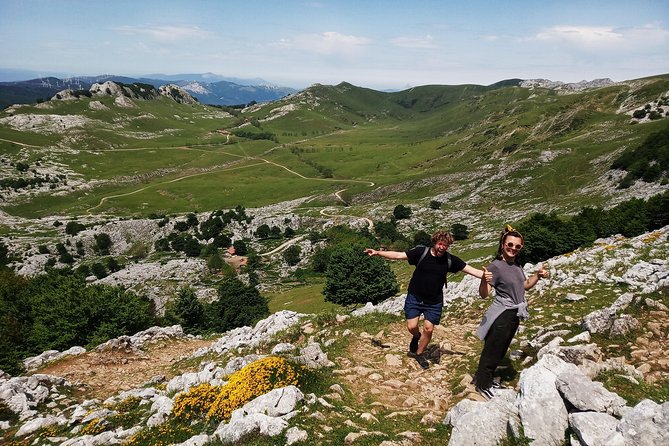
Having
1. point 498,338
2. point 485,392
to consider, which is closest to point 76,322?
point 485,392

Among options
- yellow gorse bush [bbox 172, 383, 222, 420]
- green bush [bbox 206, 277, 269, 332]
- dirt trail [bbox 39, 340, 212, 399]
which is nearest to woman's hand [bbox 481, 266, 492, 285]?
yellow gorse bush [bbox 172, 383, 222, 420]

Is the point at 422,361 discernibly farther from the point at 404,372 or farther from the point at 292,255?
the point at 292,255

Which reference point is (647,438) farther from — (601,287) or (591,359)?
(601,287)

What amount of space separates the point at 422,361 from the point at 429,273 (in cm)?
384

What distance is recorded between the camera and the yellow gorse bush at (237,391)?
40.0 ft

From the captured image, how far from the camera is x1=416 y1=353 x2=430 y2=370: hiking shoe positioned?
14.2 meters

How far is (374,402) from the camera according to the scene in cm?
1223

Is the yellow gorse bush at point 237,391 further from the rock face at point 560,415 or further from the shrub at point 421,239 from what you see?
the shrub at point 421,239

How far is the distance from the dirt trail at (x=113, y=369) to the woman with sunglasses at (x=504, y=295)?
20.1 m

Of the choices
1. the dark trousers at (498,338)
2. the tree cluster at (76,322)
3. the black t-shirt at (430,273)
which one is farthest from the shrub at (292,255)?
the dark trousers at (498,338)

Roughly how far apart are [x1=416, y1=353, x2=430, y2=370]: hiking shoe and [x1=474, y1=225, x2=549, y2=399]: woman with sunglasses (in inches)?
129

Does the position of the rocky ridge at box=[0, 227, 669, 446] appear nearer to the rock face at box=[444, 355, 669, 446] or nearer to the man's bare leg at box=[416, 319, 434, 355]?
the rock face at box=[444, 355, 669, 446]

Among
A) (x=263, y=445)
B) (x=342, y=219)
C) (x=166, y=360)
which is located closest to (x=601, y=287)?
(x=263, y=445)

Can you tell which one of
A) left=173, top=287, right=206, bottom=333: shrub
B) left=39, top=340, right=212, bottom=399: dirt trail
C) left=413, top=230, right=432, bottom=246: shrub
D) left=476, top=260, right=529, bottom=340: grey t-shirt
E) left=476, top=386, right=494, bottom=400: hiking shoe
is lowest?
left=173, top=287, right=206, bottom=333: shrub
